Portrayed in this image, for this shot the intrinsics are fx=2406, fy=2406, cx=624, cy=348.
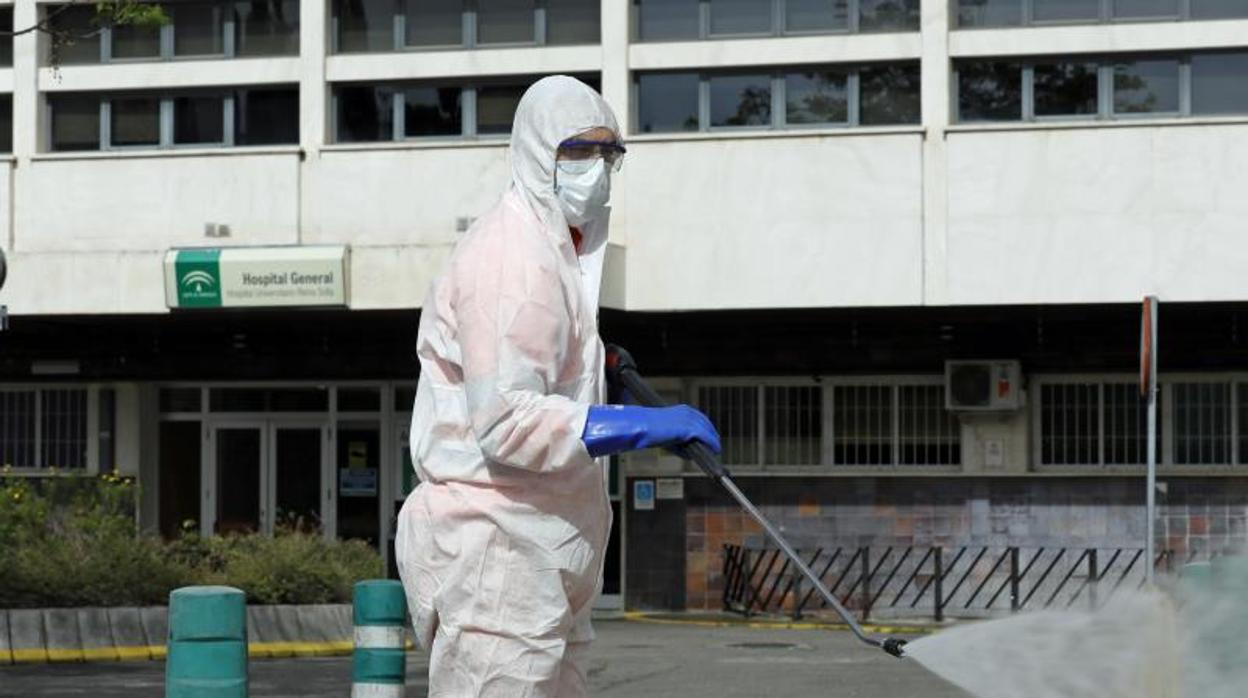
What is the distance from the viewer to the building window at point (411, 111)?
28.8 metres

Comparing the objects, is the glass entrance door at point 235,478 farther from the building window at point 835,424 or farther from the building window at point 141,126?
the building window at point 835,424

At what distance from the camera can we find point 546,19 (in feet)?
93.9

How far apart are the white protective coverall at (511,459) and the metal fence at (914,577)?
22.6 meters

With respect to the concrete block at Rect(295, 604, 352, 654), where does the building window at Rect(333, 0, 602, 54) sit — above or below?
above

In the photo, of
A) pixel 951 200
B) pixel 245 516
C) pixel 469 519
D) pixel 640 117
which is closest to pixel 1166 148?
pixel 951 200

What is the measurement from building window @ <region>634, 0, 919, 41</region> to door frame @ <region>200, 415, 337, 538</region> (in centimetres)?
677

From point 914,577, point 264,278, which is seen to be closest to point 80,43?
point 264,278

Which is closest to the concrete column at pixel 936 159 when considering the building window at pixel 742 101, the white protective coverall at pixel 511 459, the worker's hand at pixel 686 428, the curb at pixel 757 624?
the building window at pixel 742 101

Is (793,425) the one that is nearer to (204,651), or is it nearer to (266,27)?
(266,27)

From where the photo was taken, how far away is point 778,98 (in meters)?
28.2

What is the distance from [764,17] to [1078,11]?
11.8 feet

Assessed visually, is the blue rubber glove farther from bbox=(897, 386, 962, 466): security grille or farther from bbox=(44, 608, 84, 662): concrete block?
bbox=(897, 386, 962, 466): security grille

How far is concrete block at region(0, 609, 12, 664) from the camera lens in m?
17.7

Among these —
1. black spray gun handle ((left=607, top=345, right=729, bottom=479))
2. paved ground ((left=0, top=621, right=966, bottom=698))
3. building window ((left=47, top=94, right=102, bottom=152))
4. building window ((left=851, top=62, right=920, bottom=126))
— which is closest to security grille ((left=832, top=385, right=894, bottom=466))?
building window ((left=851, top=62, right=920, bottom=126))
